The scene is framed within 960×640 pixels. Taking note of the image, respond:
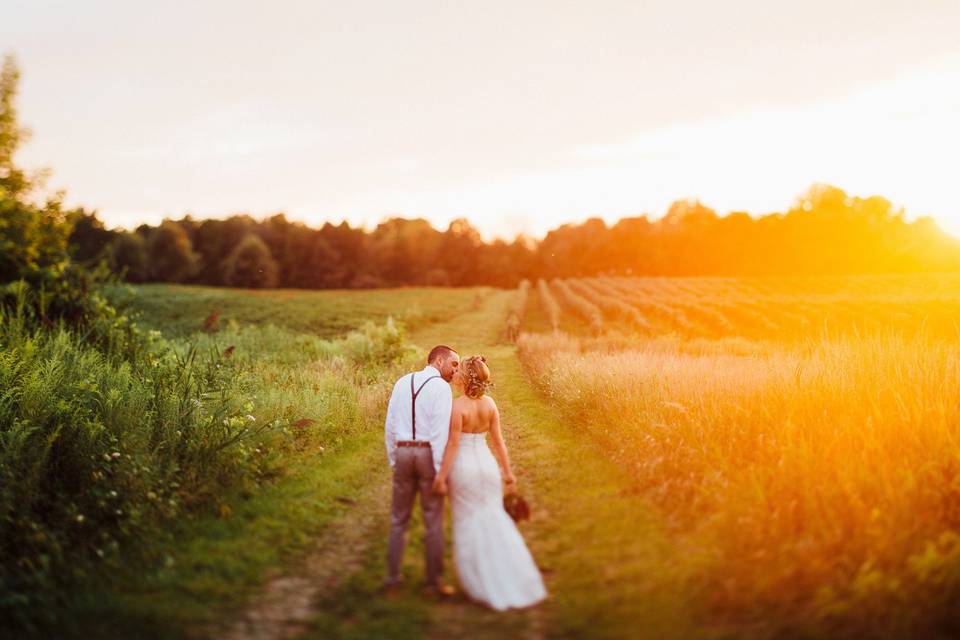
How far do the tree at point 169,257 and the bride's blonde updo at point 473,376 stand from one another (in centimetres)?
9659

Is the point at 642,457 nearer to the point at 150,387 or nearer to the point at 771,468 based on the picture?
the point at 771,468

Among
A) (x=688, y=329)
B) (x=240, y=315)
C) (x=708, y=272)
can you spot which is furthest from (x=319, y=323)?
(x=708, y=272)

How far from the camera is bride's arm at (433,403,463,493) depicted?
230 inches

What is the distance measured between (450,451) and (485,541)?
2.65 feet

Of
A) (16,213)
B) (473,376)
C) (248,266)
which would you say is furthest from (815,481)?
(248,266)

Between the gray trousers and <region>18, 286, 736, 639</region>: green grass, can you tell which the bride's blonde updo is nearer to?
the gray trousers

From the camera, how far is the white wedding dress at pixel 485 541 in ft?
17.7

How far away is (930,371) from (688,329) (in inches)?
844

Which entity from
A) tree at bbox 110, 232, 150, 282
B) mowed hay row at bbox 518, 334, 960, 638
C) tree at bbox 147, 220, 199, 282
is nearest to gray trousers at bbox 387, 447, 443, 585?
mowed hay row at bbox 518, 334, 960, 638

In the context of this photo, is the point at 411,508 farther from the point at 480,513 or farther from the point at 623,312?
the point at 623,312

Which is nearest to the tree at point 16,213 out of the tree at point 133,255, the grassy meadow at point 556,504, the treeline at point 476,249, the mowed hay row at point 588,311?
the grassy meadow at point 556,504

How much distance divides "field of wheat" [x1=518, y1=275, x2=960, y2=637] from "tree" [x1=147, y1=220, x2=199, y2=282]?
91084 millimetres

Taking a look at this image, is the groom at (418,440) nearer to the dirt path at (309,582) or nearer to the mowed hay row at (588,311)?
the dirt path at (309,582)

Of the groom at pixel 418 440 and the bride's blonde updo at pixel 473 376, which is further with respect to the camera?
the bride's blonde updo at pixel 473 376
